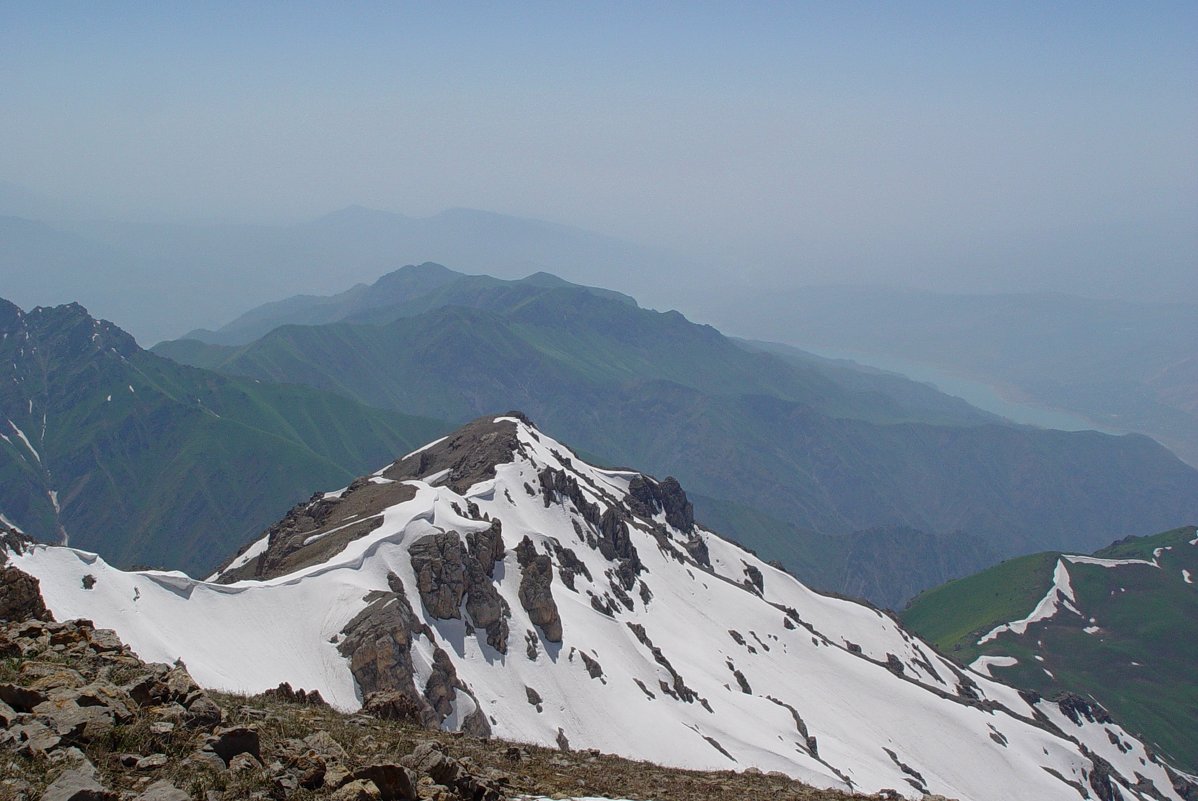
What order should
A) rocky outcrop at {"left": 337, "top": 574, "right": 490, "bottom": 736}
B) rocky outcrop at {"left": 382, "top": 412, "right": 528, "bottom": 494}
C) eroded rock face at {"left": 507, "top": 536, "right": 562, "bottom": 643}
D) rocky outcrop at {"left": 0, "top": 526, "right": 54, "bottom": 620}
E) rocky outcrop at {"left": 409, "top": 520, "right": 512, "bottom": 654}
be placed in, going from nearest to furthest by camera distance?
rocky outcrop at {"left": 0, "top": 526, "right": 54, "bottom": 620} < rocky outcrop at {"left": 337, "top": 574, "right": 490, "bottom": 736} < rocky outcrop at {"left": 409, "top": 520, "right": 512, "bottom": 654} < eroded rock face at {"left": 507, "top": 536, "right": 562, "bottom": 643} < rocky outcrop at {"left": 382, "top": 412, "right": 528, "bottom": 494}

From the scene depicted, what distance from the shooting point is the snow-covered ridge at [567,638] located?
5447cm

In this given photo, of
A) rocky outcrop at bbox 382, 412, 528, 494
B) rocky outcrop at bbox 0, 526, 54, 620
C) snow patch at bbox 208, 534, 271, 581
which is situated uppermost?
rocky outcrop at bbox 0, 526, 54, 620

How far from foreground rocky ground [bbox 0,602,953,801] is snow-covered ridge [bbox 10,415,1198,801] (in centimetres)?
2749

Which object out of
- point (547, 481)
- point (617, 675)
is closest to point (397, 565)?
point (617, 675)

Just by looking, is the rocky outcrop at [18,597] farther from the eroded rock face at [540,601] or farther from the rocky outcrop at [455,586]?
the eroded rock face at [540,601]

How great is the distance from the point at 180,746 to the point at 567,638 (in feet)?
211

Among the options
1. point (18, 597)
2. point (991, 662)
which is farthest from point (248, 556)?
point (991, 662)

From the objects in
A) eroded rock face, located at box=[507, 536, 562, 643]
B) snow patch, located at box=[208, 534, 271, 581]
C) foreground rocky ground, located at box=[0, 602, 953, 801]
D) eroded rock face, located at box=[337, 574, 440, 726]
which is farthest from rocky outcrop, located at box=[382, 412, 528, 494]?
foreground rocky ground, located at box=[0, 602, 953, 801]

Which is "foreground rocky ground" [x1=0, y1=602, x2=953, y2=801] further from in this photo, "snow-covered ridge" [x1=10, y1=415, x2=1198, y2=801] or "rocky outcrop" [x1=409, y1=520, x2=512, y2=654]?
"rocky outcrop" [x1=409, y1=520, x2=512, y2=654]

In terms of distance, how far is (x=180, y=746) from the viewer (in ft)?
50.2

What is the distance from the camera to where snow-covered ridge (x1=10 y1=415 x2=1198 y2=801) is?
5447 centimetres

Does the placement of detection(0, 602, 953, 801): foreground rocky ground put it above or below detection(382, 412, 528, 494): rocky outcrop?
above

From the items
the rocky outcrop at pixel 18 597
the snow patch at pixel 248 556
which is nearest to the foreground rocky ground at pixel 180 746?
the rocky outcrop at pixel 18 597

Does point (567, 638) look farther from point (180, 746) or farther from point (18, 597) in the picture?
point (180, 746)
